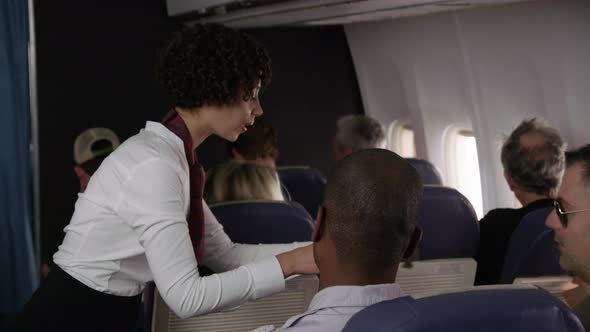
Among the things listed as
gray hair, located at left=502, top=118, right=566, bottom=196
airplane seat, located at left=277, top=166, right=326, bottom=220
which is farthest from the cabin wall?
gray hair, located at left=502, top=118, right=566, bottom=196

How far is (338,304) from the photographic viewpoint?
1.73 m

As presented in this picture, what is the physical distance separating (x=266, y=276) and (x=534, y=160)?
6.29 ft

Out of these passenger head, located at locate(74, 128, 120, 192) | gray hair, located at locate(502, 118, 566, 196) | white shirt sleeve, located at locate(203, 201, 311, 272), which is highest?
passenger head, located at locate(74, 128, 120, 192)

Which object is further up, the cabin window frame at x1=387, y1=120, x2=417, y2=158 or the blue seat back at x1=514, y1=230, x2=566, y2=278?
the cabin window frame at x1=387, y1=120, x2=417, y2=158

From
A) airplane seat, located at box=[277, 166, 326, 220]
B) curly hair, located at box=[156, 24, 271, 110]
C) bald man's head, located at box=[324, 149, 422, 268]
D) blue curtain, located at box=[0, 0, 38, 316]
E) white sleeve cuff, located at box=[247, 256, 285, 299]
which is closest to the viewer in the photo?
bald man's head, located at box=[324, 149, 422, 268]

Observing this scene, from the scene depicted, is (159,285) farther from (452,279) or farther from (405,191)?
(452,279)

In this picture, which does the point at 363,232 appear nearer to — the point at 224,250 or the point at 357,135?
the point at 224,250

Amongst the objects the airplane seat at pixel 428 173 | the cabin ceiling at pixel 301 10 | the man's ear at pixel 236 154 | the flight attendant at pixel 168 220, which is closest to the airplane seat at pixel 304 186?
the airplane seat at pixel 428 173

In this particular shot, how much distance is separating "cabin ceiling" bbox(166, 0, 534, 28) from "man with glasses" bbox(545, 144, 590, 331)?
106 inches

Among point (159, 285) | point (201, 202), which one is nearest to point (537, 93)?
point (201, 202)

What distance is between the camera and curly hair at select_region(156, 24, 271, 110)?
2.38 meters

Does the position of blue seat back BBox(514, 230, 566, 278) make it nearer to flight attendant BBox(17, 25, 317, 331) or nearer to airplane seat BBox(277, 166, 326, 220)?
flight attendant BBox(17, 25, 317, 331)

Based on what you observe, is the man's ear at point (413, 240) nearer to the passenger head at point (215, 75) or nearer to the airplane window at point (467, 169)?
the passenger head at point (215, 75)

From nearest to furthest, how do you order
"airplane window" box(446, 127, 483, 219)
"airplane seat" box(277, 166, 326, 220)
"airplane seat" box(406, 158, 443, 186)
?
1. "airplane seat" box(406, 158, 443, 186)
2. "airplane seat" box(277, 166, 326, 220)
3. "airplane window" box(446, 127, 483, 219)
